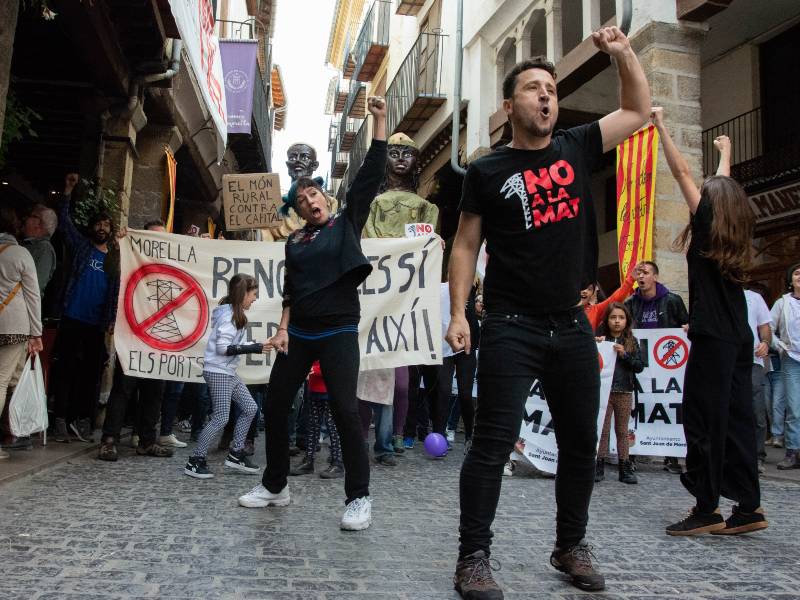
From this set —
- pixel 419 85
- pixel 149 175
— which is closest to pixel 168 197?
pixel 149 175

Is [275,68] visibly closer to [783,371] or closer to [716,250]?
[783,371]

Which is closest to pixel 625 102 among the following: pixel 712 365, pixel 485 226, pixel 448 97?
pixel 485 226

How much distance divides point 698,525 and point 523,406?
5.69 feet

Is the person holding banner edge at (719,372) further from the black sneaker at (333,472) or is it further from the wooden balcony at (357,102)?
the wooden balcony at (357,102)

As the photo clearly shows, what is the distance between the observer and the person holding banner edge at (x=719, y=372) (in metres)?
4.13

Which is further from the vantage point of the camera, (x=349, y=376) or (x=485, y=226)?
(x=349, y=376)

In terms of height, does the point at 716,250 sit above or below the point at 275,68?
below

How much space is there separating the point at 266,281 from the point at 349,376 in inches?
138

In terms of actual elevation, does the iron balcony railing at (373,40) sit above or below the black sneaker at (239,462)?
above

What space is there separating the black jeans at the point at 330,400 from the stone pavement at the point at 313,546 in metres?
0.26

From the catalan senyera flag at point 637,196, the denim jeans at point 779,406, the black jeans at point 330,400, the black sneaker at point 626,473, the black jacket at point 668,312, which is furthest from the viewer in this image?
the catalan senyera flag at point 637,196

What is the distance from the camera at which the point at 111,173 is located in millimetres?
8828

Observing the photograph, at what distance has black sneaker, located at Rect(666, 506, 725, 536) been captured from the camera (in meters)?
4.10

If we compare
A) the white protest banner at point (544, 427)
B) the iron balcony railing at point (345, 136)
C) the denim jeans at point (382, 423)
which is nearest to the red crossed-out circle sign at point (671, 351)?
the white protest banner at point (544, 427)
